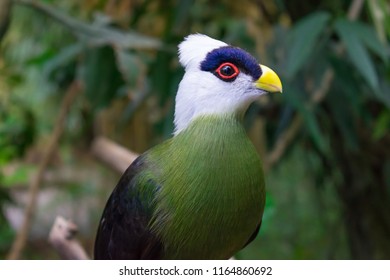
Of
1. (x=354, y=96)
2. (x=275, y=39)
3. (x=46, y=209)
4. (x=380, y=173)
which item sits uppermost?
(x=275, y=39)

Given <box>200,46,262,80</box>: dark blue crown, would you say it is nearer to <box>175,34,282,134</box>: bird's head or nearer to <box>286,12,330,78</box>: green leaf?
<box>175,34,282,134</box>: bird's head

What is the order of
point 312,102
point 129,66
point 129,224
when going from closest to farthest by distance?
1. point 129,224
2. point 129,66
3. point 312,102

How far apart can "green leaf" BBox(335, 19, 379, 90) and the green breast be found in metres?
1.04

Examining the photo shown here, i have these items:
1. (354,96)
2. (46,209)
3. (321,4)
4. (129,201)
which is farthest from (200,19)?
(46,209)

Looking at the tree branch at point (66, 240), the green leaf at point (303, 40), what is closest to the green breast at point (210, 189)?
the tree branch at point (66, 240)

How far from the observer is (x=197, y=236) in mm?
1051

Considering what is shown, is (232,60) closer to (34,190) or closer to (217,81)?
(217,81)

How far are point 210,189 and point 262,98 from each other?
5.15 feet

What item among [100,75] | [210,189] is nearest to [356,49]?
[100,75]

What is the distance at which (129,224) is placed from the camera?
1.14 m

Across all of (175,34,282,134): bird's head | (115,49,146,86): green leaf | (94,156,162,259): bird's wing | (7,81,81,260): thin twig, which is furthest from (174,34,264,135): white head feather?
(7,81,81,260): thin twig
